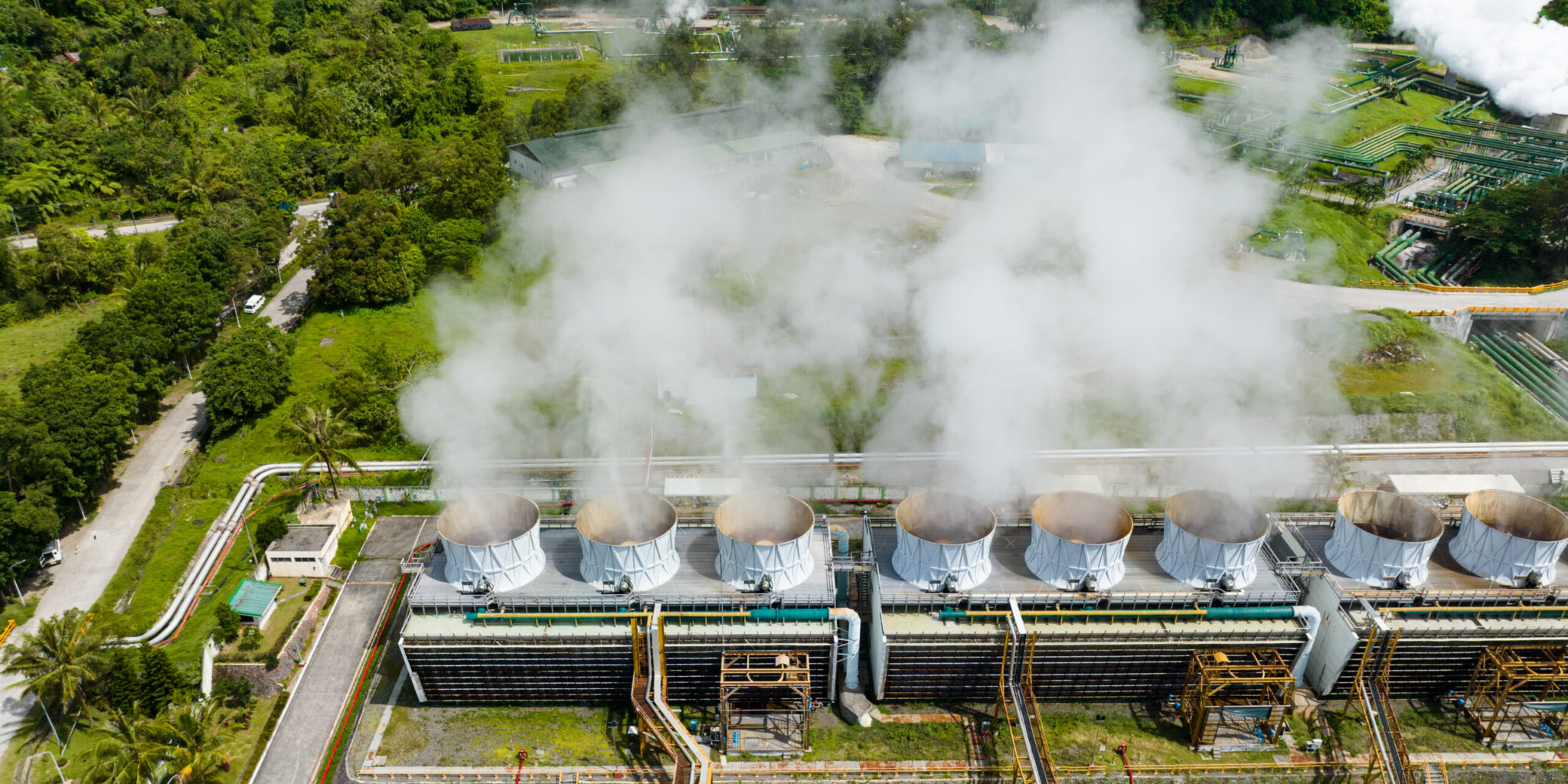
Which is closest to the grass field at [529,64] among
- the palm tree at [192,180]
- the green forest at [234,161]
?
the green forest at [234,161]

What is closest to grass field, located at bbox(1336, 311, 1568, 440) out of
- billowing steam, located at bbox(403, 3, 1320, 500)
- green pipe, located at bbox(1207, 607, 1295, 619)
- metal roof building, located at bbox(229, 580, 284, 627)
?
billowing steam, located at bbox(403, 3, 1320, 500)

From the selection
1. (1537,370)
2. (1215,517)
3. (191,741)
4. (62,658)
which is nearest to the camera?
(191,741)

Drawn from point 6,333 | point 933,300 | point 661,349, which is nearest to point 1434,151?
point 933,300

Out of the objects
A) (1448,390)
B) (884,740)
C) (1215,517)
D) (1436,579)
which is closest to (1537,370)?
(1448,390)

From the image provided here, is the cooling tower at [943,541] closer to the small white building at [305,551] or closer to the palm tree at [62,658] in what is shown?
the small white building at [305,551]

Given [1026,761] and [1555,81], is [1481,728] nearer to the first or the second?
[1026,761]

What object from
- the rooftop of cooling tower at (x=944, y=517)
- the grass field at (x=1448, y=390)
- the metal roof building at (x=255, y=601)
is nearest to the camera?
the rooftop of cooling tower at (x=944, y=517)

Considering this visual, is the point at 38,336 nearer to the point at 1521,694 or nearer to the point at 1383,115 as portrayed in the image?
the point at 1521,694

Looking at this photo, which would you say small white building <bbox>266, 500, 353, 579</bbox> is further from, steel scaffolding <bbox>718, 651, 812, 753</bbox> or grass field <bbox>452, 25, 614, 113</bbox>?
grass field <bbox>452, 25, 614, 113</bbox>
